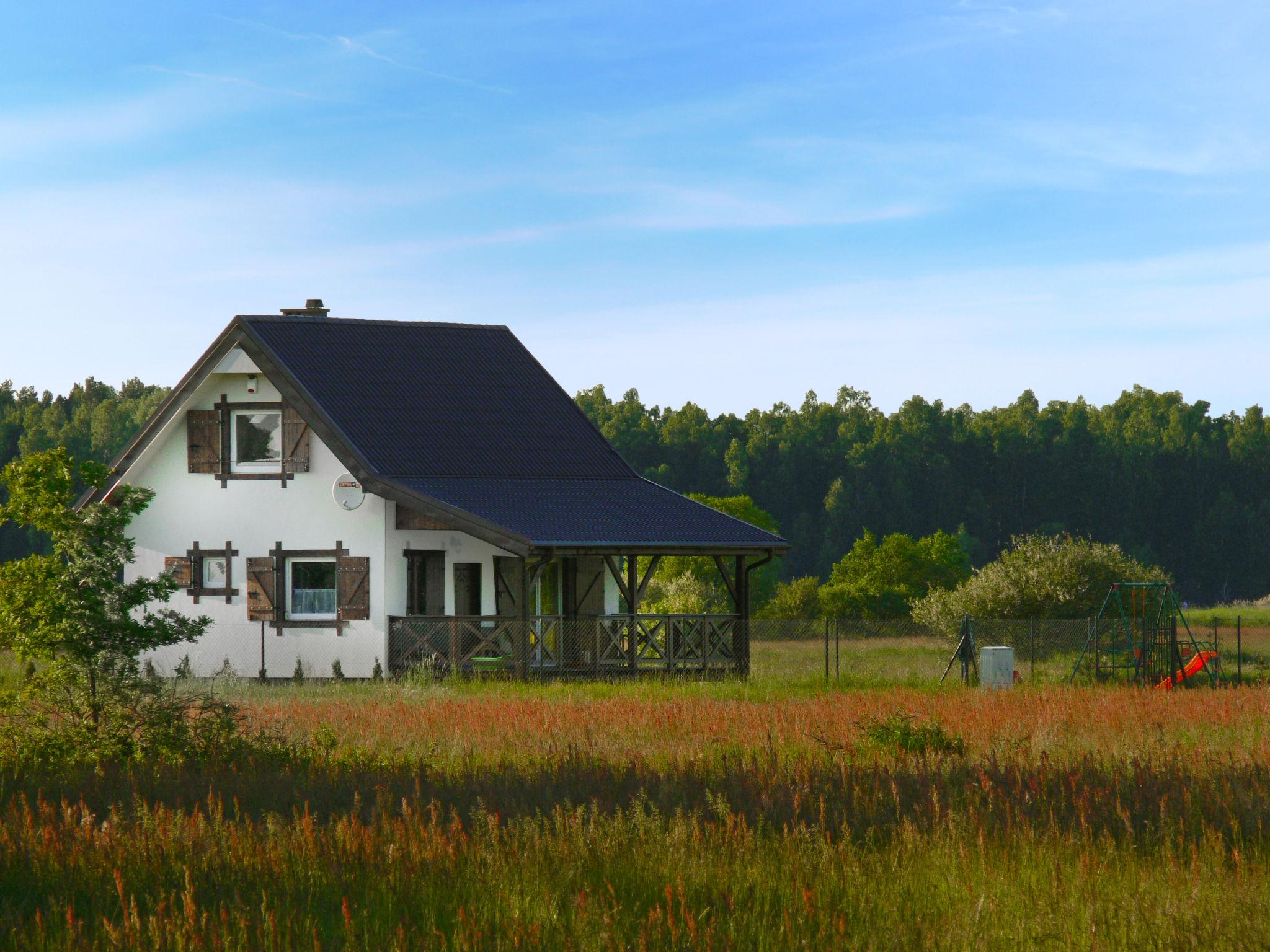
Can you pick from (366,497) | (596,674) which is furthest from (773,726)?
(366,497)

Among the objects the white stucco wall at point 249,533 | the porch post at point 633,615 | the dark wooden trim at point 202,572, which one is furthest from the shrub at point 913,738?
the dark wooden trim at point 202,572

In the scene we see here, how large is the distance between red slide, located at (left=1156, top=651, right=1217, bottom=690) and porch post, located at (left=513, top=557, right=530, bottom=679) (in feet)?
33.1

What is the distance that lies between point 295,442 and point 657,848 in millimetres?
18993

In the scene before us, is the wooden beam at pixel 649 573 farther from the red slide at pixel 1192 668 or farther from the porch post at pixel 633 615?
the red slide at pixel 1192 668

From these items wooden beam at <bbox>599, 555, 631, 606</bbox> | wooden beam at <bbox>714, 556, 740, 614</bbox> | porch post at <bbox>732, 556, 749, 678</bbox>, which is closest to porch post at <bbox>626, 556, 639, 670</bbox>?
wooden beam at <bbox>599, 555, 631, 606</bbox>

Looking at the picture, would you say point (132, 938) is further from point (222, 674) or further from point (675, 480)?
point (675, 480)

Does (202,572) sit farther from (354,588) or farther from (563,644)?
(563,644)

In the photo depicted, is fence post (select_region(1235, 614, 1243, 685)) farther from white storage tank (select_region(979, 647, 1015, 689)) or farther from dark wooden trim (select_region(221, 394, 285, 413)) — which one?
dark wooden trim (select_region(221, 394, 285, 413))

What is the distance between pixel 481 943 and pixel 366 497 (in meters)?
19.0

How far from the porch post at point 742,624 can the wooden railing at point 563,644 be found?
0.02 metres

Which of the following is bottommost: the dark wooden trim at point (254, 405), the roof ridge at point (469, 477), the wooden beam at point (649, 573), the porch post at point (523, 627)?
the porch post at point (523, 627)

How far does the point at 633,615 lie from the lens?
24172 mm

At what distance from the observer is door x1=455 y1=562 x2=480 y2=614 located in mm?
25266

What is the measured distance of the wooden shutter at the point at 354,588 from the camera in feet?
79.7
